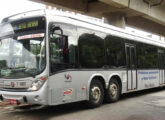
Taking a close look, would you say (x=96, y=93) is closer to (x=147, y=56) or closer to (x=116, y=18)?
(x=147, y=56)

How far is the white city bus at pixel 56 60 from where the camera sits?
714 centimetres

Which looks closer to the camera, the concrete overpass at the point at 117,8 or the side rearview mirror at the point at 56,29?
the side rearview mirror at the point at 56,29

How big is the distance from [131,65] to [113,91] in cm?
188

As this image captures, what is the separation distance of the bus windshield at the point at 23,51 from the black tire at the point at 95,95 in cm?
246

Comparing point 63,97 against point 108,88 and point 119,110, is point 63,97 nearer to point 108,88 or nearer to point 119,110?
point 119,110

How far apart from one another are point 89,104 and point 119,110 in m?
1.05

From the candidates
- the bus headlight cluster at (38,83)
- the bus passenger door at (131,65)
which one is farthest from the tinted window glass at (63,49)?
the bus passenger door at (131,65)

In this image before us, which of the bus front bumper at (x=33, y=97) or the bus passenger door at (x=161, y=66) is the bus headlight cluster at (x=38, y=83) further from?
the bus passenger door at (x=161, y=66)

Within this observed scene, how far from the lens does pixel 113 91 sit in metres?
10.2

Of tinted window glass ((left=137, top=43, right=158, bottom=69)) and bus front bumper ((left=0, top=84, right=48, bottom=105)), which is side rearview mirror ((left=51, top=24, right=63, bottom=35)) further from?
tinted window glass ((left=137, top=43, right=158, bottom=69))

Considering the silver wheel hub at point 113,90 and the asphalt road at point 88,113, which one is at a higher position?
the silver wheel hub at point 113,90

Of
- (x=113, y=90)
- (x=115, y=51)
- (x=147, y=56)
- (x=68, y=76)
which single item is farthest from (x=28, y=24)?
(x=147, y=56)

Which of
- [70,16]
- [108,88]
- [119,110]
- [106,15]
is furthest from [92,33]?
[106,15]

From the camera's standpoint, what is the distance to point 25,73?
7.24 metres
